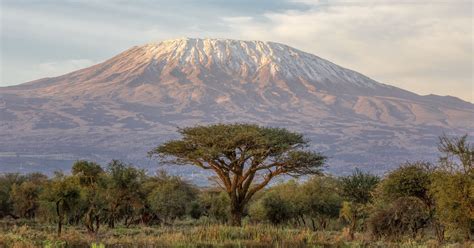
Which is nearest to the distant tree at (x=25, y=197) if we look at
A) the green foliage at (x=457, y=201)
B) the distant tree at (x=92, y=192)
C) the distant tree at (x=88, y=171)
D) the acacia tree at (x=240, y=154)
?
the distant tree at (x=88, y=171)

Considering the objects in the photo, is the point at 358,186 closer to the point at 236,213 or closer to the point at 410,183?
the point at 236,213

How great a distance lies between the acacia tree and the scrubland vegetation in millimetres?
74

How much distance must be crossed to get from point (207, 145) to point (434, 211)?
47.5 ft

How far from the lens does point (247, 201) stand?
41.8 meters

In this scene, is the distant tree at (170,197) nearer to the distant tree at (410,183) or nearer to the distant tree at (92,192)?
the distant tree at (92,192)

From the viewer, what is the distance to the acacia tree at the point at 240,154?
4050 cm

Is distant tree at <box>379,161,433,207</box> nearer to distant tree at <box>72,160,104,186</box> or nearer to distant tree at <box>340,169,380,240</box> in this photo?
distant tree at <box>340,169,380,240</box>

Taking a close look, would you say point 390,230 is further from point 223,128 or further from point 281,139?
point 223,128

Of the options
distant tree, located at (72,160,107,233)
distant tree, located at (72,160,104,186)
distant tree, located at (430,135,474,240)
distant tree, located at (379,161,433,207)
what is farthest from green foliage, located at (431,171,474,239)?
distant tree, located at (72,160,104,186)

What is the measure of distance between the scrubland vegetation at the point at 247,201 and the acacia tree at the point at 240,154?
0.07m

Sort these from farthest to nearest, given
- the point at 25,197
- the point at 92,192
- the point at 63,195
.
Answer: the point at 25,197 → the point at 92,192 → the point at 63,195

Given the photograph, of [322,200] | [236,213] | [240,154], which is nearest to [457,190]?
[236,213]

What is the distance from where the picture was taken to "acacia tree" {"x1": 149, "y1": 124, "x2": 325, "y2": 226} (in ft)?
133

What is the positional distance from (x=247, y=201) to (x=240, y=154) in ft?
10.2
